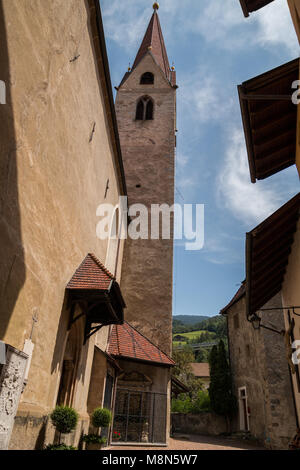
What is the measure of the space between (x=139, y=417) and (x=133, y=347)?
2.62 m

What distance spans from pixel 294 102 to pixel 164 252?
1297 cm

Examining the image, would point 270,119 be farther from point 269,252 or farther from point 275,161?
point 269,252

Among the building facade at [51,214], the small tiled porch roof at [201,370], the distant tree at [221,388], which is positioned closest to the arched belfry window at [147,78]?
the building facade at [51,214]

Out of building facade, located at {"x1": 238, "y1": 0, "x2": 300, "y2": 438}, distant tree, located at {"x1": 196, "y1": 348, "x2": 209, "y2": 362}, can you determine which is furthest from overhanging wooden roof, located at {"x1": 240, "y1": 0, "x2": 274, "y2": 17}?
distant tree, located at {"x1": 196, "y1": 348, "x2": 209, "y2": 362}

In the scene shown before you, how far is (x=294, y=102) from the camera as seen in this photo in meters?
5.62

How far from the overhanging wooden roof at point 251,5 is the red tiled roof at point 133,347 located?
11568mm

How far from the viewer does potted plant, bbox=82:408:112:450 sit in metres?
8.61

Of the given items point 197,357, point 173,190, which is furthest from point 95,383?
point 197,357

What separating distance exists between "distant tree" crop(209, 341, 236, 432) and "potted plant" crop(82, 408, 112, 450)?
16.6 meters

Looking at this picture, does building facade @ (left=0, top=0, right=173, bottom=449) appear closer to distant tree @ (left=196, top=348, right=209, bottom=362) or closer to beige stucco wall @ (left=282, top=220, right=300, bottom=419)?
beige stucco wall @ (left=282, top=220, right=300, bottom=419)

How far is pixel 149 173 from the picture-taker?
67.2 ft

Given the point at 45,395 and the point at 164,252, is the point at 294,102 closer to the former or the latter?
the point at 45,395

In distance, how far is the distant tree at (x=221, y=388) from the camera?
23.2m

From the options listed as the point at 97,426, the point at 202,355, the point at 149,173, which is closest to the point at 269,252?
the point at 97,426
